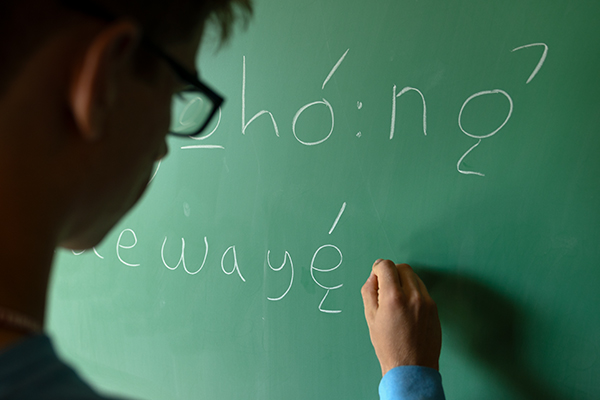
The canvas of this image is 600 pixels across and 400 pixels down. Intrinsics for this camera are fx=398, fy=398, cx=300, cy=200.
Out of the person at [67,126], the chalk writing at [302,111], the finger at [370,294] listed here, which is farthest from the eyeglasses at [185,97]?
the finger at [370,294]

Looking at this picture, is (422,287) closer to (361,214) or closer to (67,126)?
(361,214)

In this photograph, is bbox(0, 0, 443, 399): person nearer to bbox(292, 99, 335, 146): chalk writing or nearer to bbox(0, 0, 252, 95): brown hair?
bbox(0, 0, 252, 95): brown hair

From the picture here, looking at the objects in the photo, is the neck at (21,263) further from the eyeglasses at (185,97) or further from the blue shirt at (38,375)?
the eyeglasses at (185,97)

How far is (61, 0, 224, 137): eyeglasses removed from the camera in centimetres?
29

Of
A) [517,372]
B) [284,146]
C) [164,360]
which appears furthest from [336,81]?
[164,360]

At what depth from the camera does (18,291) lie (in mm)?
297

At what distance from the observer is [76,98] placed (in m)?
0.28

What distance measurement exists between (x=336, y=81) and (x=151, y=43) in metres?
0.44

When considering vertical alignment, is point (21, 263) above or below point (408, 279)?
above

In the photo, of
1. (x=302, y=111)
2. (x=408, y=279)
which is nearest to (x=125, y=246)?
(x=302, y=111)

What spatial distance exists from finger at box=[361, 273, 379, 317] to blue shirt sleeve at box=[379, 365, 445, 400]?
10 cm

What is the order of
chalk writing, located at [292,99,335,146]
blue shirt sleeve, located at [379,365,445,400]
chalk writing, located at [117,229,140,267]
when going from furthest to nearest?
1. chalk writing, located at [117,229,140,267]
2. chalk writing, located at [292,99,335,146]
3. blue shirt sleeve, located at [379,365,445,400]

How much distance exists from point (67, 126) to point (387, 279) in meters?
0.50

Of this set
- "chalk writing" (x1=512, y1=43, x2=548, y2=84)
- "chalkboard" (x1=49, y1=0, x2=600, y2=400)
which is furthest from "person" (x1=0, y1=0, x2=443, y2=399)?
"chalk writing" (x1=512, y1=43, x2=548, y2=84)
